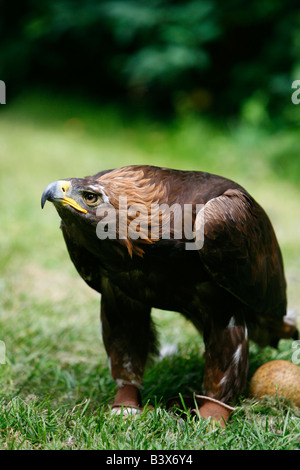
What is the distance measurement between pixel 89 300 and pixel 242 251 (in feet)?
7.50

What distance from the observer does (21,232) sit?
5.82 metres

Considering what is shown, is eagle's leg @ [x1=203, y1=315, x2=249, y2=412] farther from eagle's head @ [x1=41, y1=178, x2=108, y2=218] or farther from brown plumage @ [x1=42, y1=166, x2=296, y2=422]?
eagle's head @ [x1=41, y1=178, x2=108, y2=218]

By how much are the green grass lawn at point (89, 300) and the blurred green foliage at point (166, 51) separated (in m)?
0.72

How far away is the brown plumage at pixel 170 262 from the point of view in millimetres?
2512

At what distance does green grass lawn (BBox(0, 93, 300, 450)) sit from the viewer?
2643 mm

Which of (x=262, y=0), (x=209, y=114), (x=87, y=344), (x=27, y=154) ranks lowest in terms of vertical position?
(x=87, y=344)

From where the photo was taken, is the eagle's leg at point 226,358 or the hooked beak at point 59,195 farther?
the eagle's leg at point 226,358

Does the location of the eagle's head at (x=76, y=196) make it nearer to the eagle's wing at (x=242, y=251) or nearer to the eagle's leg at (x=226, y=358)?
the eagle's wing at (x=242, y=251)

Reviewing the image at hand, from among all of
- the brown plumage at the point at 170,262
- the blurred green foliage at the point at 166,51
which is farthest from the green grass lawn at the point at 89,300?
the blurred green foliage at the point at 166,51

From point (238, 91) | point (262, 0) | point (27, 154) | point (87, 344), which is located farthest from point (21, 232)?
point (262, 0)

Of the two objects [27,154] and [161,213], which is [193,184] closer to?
[161,213]

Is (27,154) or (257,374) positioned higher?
(27,154)

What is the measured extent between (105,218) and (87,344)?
73.0 inches

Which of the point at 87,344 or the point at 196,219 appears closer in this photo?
the point at 196,219
